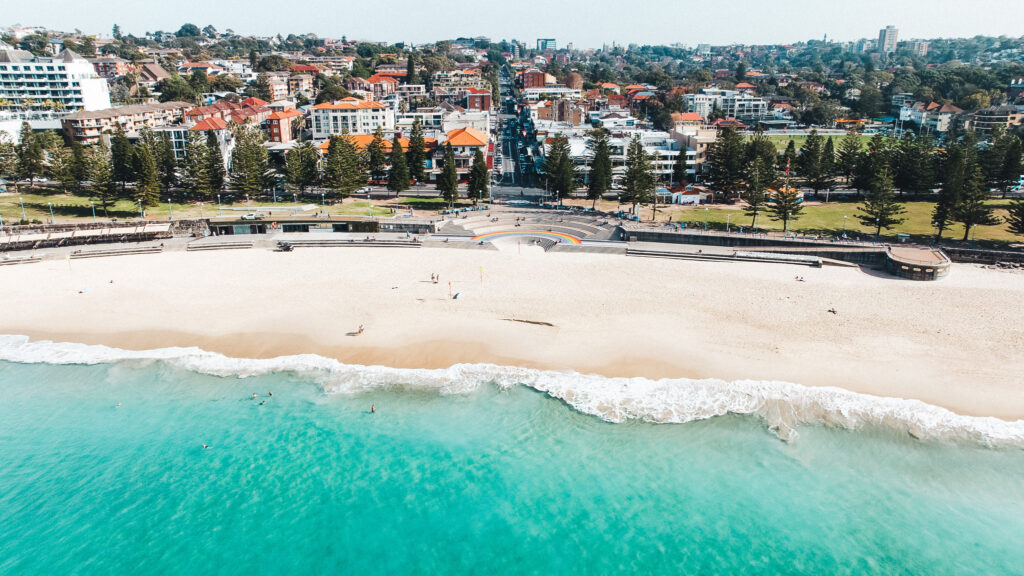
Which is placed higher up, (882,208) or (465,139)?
(465,139)

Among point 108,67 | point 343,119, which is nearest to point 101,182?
point 343,119

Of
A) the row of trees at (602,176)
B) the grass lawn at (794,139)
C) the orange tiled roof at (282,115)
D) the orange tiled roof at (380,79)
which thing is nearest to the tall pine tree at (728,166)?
the row of trees at (602,176)

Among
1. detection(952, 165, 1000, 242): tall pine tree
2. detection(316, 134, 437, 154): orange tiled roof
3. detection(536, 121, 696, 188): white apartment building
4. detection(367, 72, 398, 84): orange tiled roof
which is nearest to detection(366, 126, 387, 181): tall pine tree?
detection(316, 134, 437, 154): orange tiled roof

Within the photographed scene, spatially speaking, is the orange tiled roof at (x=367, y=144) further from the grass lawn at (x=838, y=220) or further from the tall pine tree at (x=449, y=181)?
Answer: the grass lawn at (x=838, y=220)

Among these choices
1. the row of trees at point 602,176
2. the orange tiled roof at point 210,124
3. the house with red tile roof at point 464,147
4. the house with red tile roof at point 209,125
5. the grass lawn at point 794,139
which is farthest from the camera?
the grass lawn at point 794,139

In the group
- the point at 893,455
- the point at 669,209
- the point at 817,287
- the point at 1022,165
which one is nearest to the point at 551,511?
the point at 893,455

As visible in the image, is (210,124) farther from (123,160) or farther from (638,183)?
(638,183)

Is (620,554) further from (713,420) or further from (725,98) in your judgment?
Answer: (725,98)
